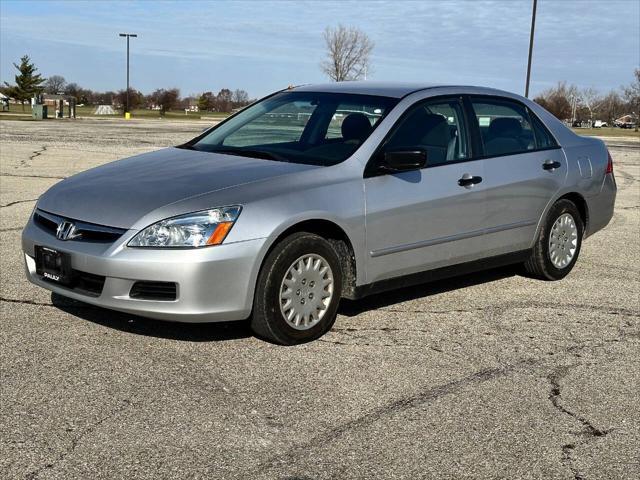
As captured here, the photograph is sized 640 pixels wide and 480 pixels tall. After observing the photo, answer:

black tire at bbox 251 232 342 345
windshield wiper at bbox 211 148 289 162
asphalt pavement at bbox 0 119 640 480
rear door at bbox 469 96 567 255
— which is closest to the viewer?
asphalt pavement at bbox 0 119 640 480

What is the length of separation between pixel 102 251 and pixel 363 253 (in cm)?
164

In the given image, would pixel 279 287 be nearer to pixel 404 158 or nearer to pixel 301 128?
pixel 404 158

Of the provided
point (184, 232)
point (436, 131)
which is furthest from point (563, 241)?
point (184, 232)

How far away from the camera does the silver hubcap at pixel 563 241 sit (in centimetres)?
714

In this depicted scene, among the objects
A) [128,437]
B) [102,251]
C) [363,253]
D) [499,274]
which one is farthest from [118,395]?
[499,274]

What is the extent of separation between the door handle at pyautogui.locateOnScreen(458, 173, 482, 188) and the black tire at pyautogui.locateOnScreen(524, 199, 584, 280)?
1084mm

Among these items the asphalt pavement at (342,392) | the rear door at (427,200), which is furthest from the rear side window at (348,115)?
the asphalt pavement at (342,392)

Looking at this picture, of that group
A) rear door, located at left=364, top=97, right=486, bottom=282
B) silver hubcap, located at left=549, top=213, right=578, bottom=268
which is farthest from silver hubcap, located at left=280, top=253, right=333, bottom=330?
silver hubcap, located at left=549, top=213, right=578, bottom=268

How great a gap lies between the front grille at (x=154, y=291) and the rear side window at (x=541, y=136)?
3.56 m

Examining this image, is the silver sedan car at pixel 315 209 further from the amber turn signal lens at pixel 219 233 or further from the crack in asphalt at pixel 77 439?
the crack in asphalt at pixel 77 439

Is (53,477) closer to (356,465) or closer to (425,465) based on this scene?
(356,465)

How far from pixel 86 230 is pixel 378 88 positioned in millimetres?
2490

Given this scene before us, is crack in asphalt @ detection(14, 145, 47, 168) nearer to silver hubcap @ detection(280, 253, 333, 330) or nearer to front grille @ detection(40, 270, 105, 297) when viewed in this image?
front grille @ detection(40, 270, 105, 297)

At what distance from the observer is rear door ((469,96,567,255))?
6434mm
